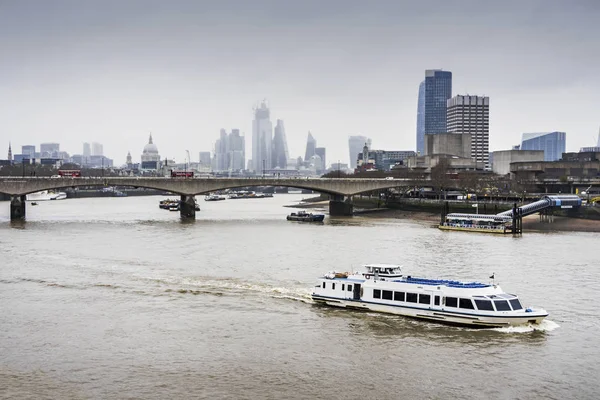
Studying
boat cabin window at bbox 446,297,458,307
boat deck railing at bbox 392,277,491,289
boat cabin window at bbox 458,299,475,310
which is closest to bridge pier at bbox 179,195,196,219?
boat deck railing at bbox 392,277,491,289

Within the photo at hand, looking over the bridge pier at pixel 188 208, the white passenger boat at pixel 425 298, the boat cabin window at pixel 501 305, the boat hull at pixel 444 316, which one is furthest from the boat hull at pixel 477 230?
the boat cabin window at pixel 501 305

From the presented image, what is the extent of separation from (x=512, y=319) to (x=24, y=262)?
39585mm

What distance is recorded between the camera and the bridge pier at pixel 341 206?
12412 centimetres

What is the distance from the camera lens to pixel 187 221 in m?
105

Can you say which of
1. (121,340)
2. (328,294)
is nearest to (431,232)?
(328,294)

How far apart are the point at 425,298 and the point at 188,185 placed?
80153 mm

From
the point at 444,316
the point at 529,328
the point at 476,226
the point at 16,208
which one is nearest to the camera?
the point at 529,328

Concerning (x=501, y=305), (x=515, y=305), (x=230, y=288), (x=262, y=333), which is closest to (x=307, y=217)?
(x=230, y=288)

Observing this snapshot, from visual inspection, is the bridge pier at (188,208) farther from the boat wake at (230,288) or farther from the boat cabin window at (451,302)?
the boat cabin window at (451,302)

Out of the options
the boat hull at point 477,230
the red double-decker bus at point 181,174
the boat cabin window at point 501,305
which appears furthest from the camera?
the red double-decker bus at point 181,174

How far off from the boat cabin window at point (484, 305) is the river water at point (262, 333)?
1266 mm

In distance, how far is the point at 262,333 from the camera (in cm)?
3638

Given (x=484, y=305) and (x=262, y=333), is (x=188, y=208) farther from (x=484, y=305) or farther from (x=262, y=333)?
(x=484, y=305)

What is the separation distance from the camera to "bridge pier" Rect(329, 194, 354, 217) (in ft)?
407
